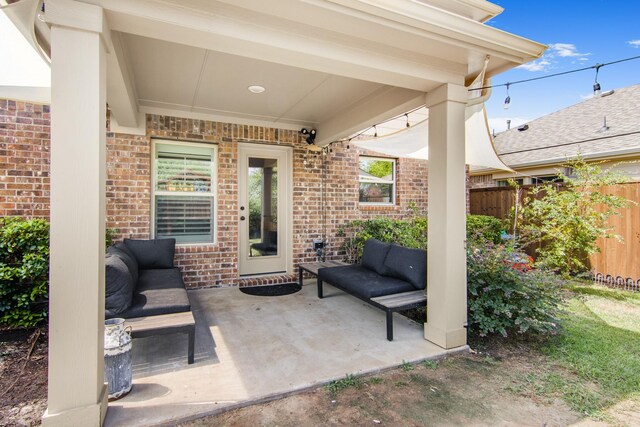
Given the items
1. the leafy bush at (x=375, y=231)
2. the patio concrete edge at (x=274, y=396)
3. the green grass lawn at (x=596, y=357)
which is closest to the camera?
the patio concrete edge at (x=274, y=396)

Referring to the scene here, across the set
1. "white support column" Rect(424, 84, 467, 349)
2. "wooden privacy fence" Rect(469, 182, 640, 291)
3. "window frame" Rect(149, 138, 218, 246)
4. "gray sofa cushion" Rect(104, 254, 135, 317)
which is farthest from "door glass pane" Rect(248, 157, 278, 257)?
"wooden privacy fence" Rect(469, 182, 640, 291)

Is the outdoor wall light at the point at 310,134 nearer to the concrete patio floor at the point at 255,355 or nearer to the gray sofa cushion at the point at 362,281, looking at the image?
the gray sofa cushion at the point at 362,281

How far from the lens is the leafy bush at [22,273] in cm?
361

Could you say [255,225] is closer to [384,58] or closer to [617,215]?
[384,58]

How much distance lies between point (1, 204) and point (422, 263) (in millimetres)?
5459

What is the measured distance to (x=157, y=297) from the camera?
11.2 ft

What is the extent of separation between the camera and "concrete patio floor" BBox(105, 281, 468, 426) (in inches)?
96.3

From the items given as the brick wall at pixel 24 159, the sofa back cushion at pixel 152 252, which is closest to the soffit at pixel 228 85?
the brick wall at pixel 24 159

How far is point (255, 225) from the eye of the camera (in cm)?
623

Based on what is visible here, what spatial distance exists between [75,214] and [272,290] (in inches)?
153

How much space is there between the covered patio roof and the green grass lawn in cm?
90

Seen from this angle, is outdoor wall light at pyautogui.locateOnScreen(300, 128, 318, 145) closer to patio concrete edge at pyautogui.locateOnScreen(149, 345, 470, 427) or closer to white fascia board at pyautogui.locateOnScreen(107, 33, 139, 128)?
white fascia board at pyautogui.locateOnScreen(107, 33, 139, 128)

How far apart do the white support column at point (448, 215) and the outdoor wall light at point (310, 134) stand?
3079 millimetres

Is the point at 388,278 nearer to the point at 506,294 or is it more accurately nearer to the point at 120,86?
the point at 506,294
